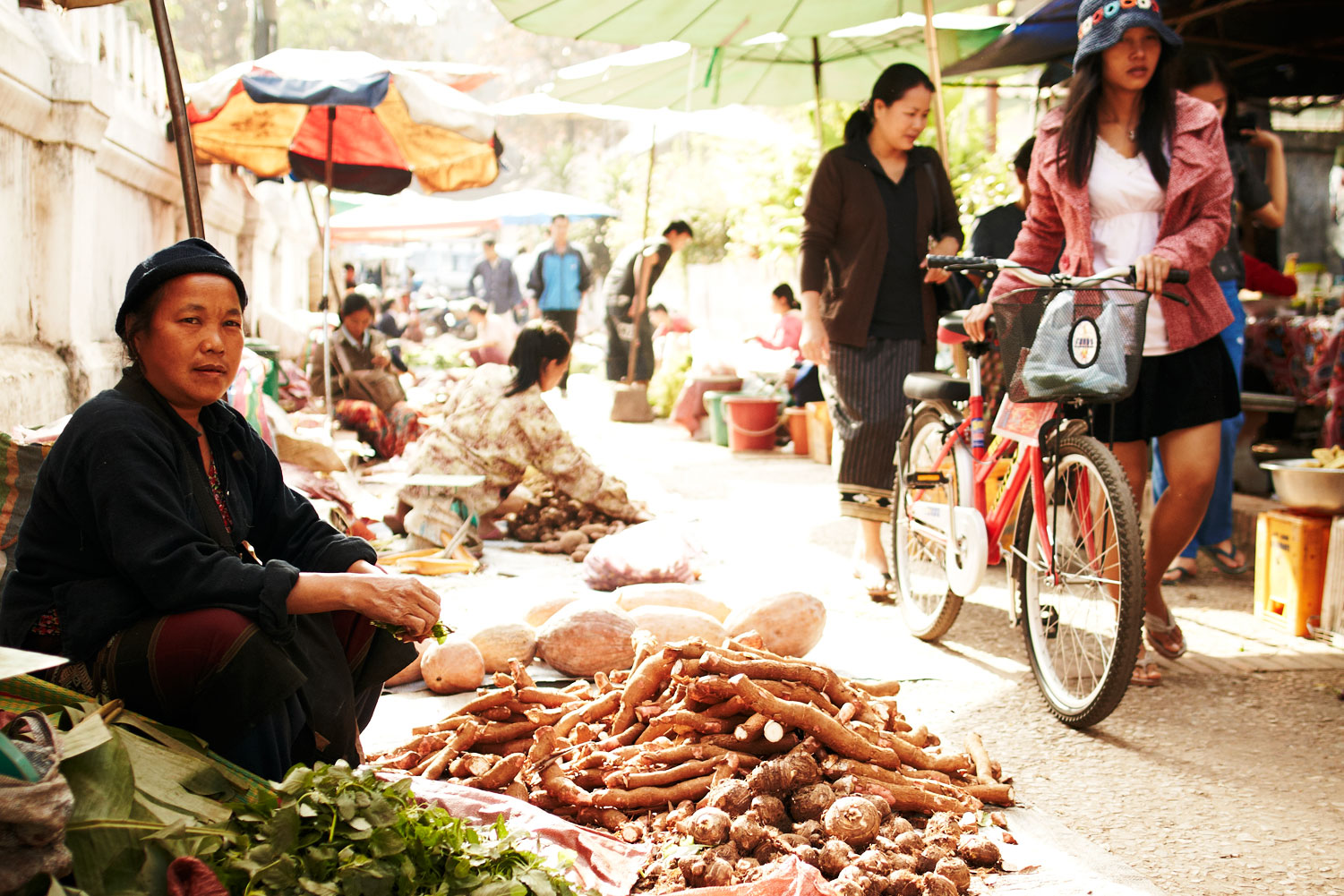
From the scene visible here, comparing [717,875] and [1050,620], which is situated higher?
[1050,620]

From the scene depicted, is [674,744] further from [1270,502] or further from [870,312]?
[1270,502]

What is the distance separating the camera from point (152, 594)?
2158 millimetres

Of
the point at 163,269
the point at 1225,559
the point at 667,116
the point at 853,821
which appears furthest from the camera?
the point at 667,116

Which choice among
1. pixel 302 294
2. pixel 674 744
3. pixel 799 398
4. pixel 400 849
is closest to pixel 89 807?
pixel 400 849

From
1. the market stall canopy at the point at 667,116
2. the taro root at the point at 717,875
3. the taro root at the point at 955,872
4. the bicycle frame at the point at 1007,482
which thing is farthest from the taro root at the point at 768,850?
the market stall canopy at the point at 667,116

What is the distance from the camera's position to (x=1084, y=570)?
11.7 feet

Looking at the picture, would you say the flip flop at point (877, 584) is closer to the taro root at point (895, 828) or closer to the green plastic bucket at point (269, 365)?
the taro root at point (895, 828)

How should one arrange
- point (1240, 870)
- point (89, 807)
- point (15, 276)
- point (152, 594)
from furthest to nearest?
point (15, 276) → point (1240, 870) → point (152, 594) → point (89, 807)

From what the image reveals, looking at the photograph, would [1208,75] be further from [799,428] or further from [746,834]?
[799,428]

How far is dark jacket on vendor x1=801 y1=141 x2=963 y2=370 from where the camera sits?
16.6 ft

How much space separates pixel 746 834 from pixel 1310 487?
11.0ft

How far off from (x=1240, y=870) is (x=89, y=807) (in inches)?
95.5

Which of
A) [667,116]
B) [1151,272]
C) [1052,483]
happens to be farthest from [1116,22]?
[667,116]

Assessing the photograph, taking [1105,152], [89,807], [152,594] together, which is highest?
[1105,152]
